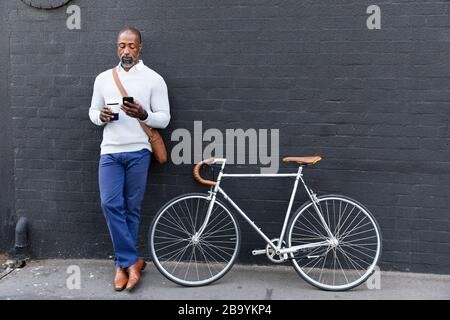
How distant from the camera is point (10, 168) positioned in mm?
5516

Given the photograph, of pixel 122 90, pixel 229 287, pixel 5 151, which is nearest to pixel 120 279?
pixel 229 287

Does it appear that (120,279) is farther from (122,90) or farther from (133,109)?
(122,90)

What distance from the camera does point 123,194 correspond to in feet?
16.2

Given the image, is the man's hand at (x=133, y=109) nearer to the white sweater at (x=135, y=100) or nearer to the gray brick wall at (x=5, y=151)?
the white sweater at (x=135, y=100)

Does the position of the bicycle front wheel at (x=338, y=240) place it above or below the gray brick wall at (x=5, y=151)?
below

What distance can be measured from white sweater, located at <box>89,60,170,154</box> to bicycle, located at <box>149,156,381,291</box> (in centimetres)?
57

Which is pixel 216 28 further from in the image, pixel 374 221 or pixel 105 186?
pixel 374 221

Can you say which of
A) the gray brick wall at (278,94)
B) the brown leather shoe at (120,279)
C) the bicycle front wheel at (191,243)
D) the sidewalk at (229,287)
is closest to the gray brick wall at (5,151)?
the gray brick wall at (278,94)

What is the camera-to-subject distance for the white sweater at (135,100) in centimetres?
479

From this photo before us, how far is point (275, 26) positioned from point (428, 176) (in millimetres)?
1900

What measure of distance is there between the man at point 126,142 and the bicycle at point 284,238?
0.94 feet

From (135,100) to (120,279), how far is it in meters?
1.54

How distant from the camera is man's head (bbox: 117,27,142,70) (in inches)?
187

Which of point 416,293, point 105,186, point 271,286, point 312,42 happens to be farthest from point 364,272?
point 105,186
